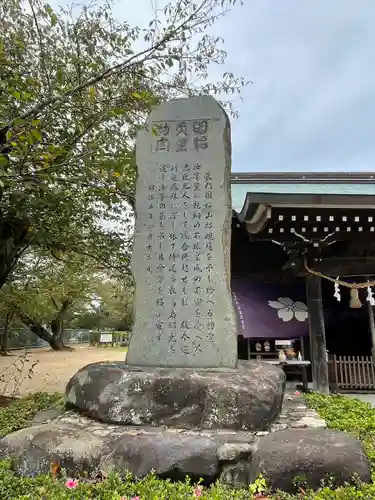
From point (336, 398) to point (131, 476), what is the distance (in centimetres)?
422

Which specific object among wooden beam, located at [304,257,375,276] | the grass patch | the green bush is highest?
wooden beam, located at [304,257,375,276]

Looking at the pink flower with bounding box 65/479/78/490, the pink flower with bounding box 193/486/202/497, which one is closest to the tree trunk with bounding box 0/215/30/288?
the pink flower with bounding box 65/479/78/490

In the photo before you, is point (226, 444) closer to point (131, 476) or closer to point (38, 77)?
point (131, 476)

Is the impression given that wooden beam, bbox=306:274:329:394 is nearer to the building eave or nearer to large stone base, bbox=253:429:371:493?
large stone base, bbox=253:429:371:493

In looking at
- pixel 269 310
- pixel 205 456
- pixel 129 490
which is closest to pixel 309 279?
pixel 269 310

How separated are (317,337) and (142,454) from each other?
4657mm

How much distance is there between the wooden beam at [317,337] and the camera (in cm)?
640

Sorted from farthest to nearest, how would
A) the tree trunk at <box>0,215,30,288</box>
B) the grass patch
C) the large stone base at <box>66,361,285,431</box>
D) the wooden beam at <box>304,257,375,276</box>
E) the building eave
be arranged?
1. the building eave
2. the wooden beam at <box>304,257,375,276</box>
3. the tree trunk at <box>0,215,30,288</box>
4. the large stone base at <box>66,361,285,431</box>
5. the grass patch

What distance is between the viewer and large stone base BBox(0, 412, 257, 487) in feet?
8.78

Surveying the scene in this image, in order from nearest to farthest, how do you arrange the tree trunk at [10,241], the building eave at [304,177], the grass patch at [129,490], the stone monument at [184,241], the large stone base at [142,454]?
the grass patch at [129,490]
the large stone base at [142,454]
the stone monument at [184,241]
the tree trunk at [10,241]
the building eave at [304,177]

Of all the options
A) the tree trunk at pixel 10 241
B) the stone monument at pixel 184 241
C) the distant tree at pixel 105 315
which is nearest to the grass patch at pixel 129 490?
the stone monument at pixel 184 241

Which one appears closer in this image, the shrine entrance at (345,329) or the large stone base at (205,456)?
the large stone base at (205,456)

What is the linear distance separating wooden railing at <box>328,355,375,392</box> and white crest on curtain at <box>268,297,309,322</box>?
3.55ft

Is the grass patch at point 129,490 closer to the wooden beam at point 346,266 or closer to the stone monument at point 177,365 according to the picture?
the stone monument at point 177,365
